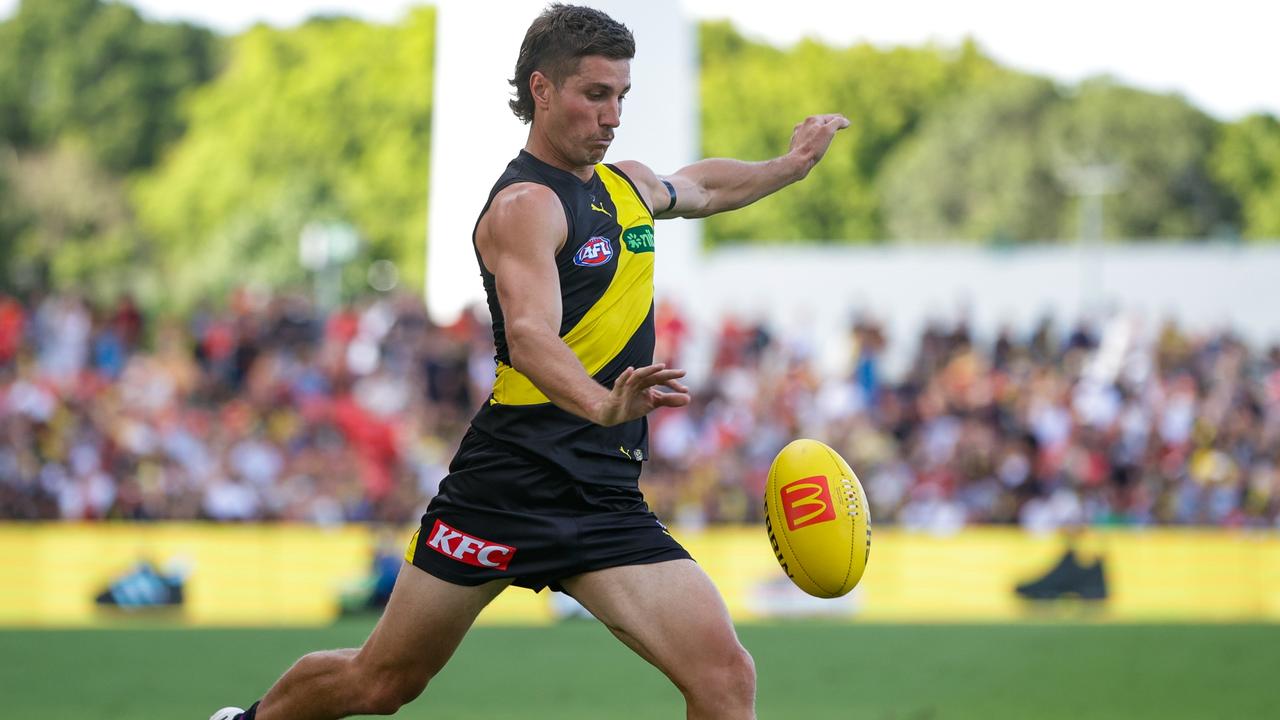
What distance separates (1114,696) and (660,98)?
29.0 ft

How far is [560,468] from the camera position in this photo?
16.9ft

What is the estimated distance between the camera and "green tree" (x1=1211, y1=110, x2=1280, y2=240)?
71438 millimetres

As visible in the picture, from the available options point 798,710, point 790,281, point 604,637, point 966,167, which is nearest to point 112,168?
point 966,167

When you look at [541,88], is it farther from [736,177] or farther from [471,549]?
[471,549]

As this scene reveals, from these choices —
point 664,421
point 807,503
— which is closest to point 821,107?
point 664,421

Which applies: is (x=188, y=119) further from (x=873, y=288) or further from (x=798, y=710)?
(x=798, y=710)

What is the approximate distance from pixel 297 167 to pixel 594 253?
66228mm

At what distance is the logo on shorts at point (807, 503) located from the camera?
5.48 m

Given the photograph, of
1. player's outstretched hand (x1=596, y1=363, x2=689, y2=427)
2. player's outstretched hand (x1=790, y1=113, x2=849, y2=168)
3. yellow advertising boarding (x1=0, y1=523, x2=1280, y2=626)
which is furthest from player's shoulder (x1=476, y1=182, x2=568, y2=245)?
yellow advertising boarding (x1=0, y1=523, x2=1280, y2=626)

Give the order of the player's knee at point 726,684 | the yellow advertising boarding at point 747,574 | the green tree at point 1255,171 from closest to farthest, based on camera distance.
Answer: the player's knee at point 726,684 < the yellow advertising boarding at point 747,574 < the green tree at point 1255,171

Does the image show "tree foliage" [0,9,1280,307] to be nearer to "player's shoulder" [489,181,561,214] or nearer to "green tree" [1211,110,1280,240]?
"green tree" [1211,110,1280,240]

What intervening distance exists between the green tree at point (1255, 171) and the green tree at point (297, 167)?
116ft

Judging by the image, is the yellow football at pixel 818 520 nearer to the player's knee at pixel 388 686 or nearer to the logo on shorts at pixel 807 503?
the logo on shorts at pixel 807 503

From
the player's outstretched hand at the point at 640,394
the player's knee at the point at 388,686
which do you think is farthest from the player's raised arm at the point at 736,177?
the player's knee at the point at 388,686
